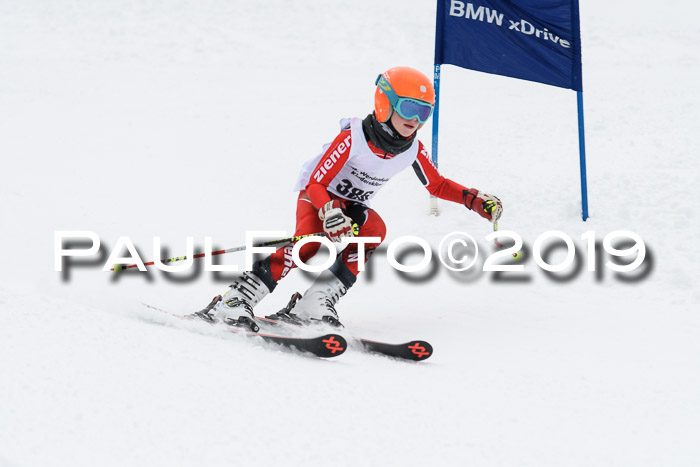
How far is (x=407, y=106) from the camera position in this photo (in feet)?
15.1

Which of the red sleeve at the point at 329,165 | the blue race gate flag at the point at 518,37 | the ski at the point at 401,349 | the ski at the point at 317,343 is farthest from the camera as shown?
the blue race gate flag at the point at 518,37

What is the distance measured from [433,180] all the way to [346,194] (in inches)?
26.7

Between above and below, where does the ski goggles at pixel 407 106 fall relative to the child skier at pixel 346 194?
above

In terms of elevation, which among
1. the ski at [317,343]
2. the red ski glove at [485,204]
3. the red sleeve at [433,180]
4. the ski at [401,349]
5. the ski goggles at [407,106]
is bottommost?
the ski at [401,349]

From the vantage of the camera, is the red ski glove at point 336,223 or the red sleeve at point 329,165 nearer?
the red ski glove at point 336,223

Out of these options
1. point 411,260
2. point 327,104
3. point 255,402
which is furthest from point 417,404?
point 327,104

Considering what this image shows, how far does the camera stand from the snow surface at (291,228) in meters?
2.99

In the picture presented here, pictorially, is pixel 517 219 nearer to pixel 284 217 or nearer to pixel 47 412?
pixel 284 217

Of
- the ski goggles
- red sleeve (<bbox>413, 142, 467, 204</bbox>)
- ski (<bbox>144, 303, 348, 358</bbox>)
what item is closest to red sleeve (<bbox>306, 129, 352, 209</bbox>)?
the ski goggles

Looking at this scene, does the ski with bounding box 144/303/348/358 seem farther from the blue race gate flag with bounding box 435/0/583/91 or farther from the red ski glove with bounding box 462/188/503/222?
the blue race gate flag with bounding box 435/0/583/91

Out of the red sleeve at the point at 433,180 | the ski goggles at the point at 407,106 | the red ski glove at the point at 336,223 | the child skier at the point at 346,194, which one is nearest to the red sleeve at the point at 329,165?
the child skier at the point at 346,194

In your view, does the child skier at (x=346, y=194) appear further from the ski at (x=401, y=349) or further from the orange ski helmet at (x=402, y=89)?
the ski at (x=401, y=349)

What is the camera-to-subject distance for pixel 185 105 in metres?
10.8

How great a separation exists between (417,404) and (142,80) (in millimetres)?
9556
